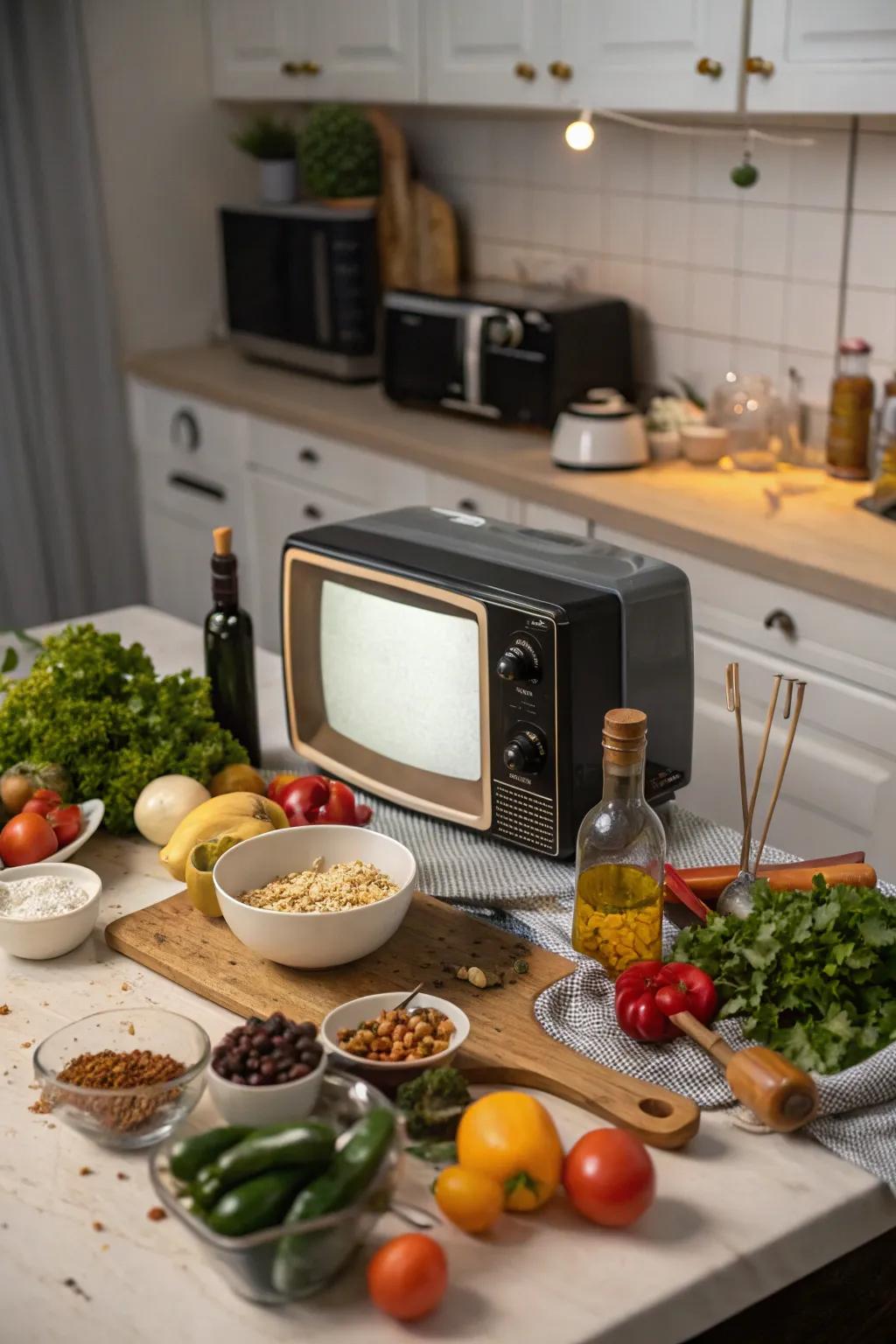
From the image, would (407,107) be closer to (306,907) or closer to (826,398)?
(826,398)

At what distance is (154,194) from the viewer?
3754 millimetres

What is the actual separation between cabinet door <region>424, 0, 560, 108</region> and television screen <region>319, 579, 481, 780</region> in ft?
5.24

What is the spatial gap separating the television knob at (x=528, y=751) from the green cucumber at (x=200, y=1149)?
1.86 feet

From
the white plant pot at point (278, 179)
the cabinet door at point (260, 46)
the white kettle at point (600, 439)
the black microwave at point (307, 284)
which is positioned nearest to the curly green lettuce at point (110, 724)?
the white kettle at point (600, 439)

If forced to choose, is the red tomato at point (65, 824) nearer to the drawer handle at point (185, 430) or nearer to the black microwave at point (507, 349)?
the black microwave at point (507, 349)

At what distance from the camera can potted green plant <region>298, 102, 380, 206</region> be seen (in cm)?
338

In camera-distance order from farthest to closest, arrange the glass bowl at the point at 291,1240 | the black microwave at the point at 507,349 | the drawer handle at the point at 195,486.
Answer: the drawer handle at the point at 195,486 → the black microwave at the point at 507,349 → the glass bowl at the point at 291,1240

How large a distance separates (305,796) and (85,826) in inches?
9.0

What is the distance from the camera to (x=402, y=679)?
159 cm

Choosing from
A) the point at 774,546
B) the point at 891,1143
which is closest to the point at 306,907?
the point at 891,1143

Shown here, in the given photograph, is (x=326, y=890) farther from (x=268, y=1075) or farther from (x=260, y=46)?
(x=260, y=46)

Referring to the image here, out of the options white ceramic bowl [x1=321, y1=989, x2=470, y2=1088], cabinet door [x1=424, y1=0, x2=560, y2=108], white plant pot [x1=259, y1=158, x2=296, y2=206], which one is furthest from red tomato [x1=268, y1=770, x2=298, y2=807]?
white plant pot [x1=259, y1=158, x2=296, y2=206]

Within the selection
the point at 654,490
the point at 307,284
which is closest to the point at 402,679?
the point at 654,490

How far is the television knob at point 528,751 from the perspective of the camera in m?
1.43
